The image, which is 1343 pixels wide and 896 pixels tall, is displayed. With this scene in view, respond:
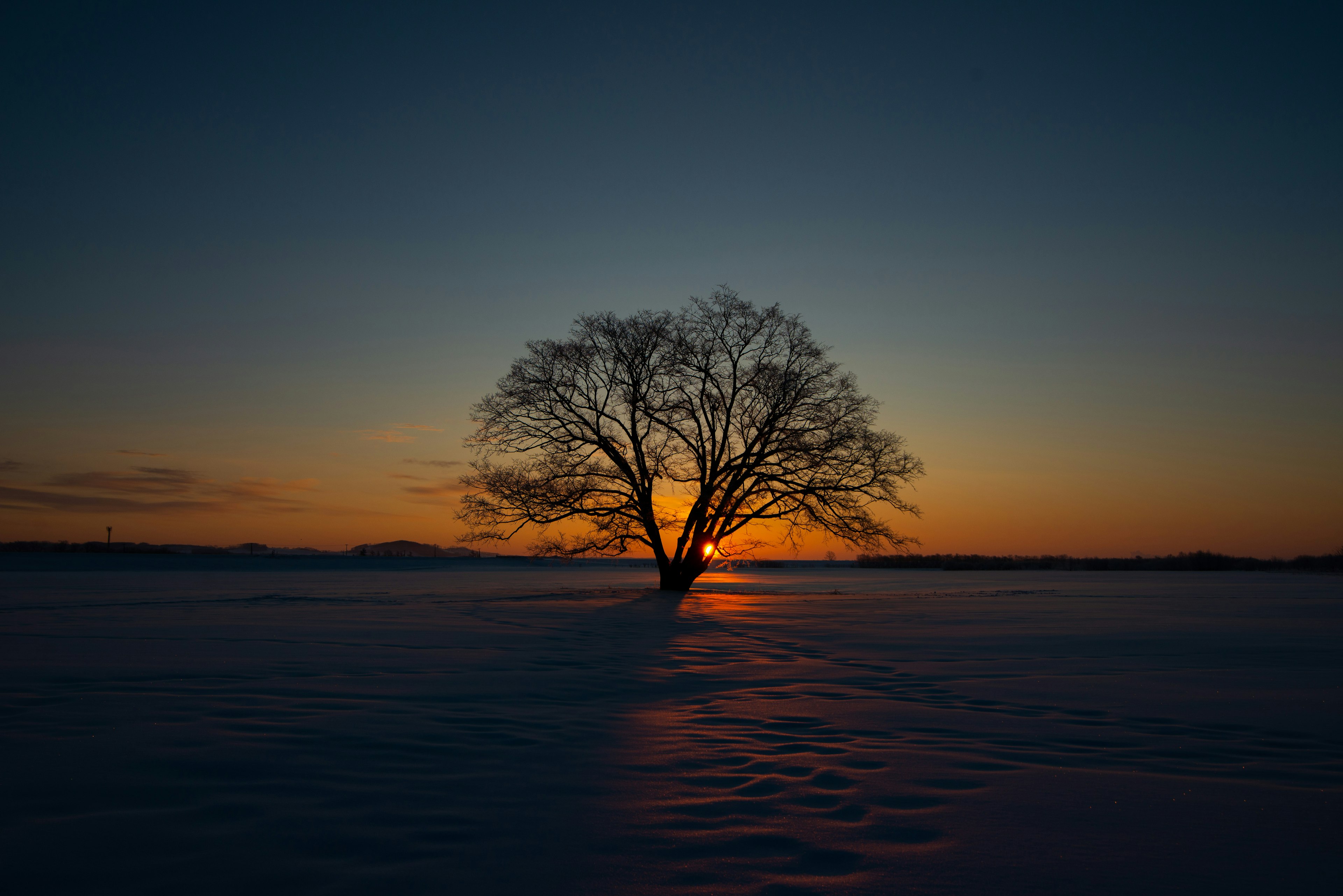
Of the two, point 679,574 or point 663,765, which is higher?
point 679,574

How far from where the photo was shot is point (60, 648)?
8641 mm

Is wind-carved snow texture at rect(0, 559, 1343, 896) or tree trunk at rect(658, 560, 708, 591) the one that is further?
tree trunk at rect(658, 560, 708, 591)

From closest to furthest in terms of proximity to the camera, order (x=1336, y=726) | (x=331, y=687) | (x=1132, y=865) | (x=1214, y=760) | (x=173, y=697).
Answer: (x=1132, y=865) → (x=1214, y=760) → (x=1336, y=726) → (x=173, y=697) → (x=331, y=687)

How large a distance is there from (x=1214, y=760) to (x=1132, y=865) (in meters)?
2.16

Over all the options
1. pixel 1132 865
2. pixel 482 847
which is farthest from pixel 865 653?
pixel 482 847

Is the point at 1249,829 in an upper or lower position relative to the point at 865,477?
lower

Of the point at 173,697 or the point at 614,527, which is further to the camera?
the point at 614,527

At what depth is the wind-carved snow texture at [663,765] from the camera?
289 centimetres

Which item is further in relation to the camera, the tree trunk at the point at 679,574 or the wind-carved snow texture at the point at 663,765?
the tree trunk at the point at 679,574

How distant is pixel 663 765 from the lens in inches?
174

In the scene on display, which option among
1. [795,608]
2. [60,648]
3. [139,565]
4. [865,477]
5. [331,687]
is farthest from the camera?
[139,565]

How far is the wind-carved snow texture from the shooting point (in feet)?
9.48

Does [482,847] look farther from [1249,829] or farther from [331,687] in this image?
[331,687]

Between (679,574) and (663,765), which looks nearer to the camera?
(663,765)
